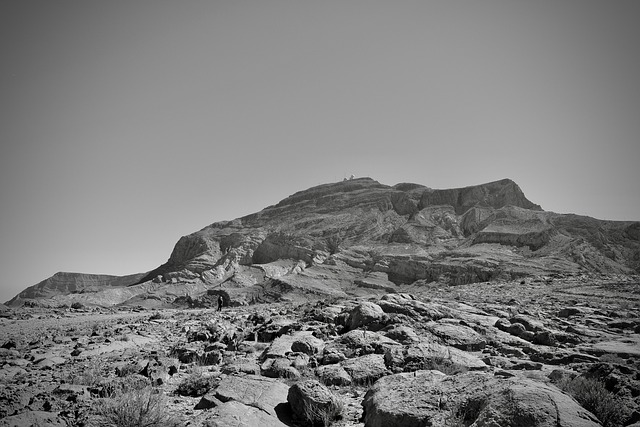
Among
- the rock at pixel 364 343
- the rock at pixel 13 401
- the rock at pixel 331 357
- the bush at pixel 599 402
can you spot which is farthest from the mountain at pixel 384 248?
the bush at pixel 599 402

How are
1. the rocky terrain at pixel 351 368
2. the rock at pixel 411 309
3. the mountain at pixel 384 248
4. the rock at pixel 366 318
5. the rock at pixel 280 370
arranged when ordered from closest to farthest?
the rocky terrain at pixel 351 368, the rock at pixel 280 370, the rock at pixel 366 318, the rock at pixel 411 309, the mountain at pixel 384 248

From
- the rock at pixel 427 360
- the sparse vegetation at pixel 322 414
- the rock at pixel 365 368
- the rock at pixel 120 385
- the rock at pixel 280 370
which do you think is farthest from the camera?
the rock at pixel 427 360

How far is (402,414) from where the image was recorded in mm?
4863

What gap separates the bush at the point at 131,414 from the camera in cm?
470

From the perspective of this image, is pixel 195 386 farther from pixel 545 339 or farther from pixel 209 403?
pixel 545 339

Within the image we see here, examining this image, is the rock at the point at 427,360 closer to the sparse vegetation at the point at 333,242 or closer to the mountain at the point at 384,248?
the mountain at the point at 384,248

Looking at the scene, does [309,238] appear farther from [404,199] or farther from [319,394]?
[319,394]

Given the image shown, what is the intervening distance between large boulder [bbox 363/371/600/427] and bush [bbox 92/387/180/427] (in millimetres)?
3158

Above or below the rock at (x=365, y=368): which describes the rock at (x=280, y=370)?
above

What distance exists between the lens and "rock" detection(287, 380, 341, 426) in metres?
5.34

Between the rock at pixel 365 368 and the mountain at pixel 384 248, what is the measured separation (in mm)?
42000

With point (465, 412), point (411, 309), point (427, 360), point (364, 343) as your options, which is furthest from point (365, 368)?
point (411, 309)

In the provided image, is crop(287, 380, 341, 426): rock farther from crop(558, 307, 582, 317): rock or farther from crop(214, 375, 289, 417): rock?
crop(558, 307, 582, 317): rock

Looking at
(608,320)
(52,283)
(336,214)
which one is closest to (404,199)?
(336,214)
